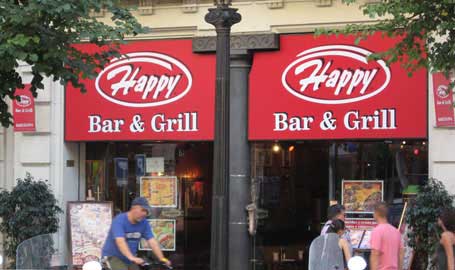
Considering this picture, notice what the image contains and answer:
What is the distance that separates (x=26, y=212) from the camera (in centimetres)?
1585

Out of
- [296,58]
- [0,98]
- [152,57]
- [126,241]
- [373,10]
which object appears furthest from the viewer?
[152,57]

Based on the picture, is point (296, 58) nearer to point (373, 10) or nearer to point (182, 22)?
point (182, 22)

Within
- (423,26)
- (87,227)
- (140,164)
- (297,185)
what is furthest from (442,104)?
(87,227)

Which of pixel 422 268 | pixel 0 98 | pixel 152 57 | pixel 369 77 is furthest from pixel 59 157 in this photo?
pixel 422 268

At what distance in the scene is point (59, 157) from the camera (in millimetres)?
16562

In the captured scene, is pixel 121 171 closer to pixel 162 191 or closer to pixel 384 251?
pixel 162 191

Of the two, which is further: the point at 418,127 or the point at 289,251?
the point at 289,251

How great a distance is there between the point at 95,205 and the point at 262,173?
10.8ft

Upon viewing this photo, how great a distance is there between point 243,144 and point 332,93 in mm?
1842

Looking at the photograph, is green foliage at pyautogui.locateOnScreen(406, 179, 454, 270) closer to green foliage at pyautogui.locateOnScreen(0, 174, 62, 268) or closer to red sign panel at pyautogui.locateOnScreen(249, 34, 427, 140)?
red sign panel at pyautogui.locateOnScreen(249, 34, 427, 140)

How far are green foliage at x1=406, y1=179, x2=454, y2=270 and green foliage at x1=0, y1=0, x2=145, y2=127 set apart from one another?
201 inches

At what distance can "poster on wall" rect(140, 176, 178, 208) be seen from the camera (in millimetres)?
16203

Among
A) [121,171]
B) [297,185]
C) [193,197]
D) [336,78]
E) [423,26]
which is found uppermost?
[423,26]

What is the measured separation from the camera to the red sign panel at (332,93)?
46.7 ft
